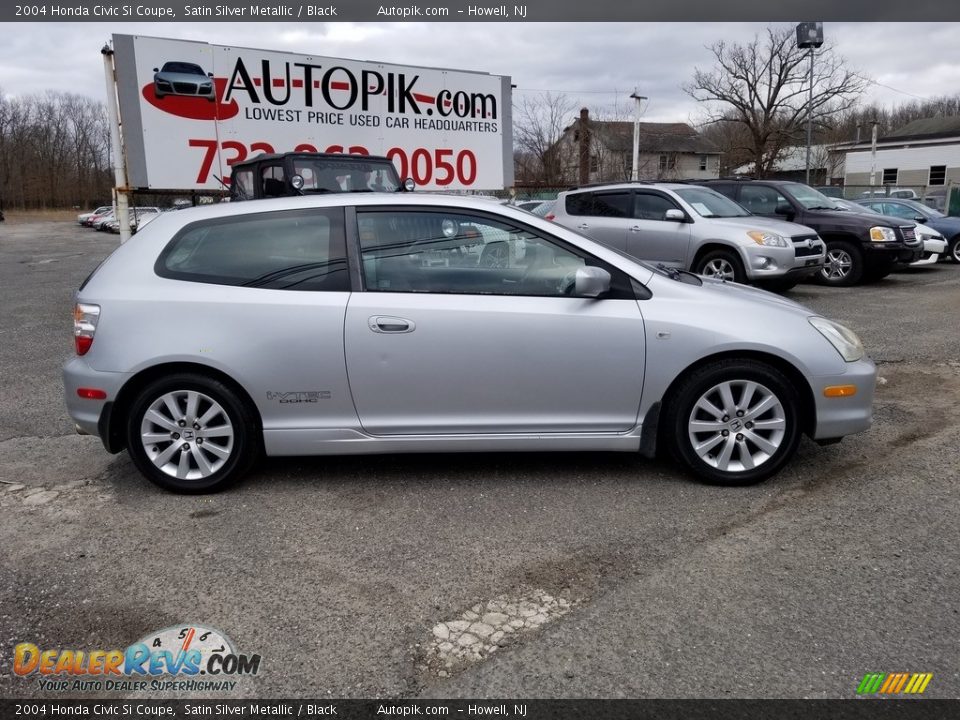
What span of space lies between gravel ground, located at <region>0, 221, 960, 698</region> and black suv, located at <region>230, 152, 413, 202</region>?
4.42m

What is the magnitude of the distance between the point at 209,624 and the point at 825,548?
2698mm

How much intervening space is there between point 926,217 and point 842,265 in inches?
226

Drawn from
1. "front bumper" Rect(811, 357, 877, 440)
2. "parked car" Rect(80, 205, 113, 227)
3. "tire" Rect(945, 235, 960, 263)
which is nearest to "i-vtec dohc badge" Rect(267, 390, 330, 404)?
"front bumper" Rect(811, 357, 877, 440)

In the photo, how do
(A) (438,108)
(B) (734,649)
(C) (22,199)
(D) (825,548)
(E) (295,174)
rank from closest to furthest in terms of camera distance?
(B) (734,649)
(D) (825,548)
(E) (295,174)
(A) (438,108)
(C) (22,199)

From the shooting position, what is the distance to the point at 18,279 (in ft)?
52.1

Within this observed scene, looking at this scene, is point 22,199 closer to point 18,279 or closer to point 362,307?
point 18,279

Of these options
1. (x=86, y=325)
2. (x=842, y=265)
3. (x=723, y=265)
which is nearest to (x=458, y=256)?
(x=86, y=325)

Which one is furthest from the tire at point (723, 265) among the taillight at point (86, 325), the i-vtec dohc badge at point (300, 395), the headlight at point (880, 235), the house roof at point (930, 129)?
the house roof at point (930, 129)

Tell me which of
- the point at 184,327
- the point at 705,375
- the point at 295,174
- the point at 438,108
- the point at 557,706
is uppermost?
the point at 438,108

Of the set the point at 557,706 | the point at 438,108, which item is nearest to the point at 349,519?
the point at 557,706

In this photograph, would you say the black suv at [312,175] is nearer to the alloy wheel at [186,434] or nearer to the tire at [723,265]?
the tire at [723,265]

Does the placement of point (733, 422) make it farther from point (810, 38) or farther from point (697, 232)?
point (810, 38)

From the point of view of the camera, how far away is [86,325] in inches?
161

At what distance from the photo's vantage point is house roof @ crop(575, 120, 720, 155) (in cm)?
4130
